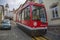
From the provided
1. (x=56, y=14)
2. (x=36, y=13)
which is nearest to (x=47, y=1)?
(x=56, y=14)

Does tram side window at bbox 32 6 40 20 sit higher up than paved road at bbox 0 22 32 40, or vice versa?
tram side window at bbox 32 6 40 20

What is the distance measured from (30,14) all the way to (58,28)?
460cm

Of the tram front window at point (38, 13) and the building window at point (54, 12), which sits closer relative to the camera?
the tram front window at point (38, 13)

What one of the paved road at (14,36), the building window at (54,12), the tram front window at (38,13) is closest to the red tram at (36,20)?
the tram front window at (38,13)

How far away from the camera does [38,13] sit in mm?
12242

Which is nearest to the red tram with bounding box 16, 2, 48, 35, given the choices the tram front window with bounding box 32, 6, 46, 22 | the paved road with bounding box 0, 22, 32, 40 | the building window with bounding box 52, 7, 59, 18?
the tram front window with bounding box 32, 6, 46, 22

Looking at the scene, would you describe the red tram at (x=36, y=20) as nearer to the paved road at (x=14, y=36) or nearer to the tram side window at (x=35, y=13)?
the tram side window at (x=35, y=13)

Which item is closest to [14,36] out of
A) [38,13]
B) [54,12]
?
[38,13]

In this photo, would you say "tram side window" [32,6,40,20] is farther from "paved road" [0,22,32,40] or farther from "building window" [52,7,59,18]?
"building window" [52,7,59,18]

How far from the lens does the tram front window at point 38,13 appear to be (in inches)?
460

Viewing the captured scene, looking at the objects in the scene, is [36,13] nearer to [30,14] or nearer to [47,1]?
[30,14]

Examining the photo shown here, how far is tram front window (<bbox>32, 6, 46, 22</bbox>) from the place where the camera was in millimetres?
11686

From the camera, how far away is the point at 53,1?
53.0ft

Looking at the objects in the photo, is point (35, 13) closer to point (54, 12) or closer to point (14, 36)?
point (14, 36)
